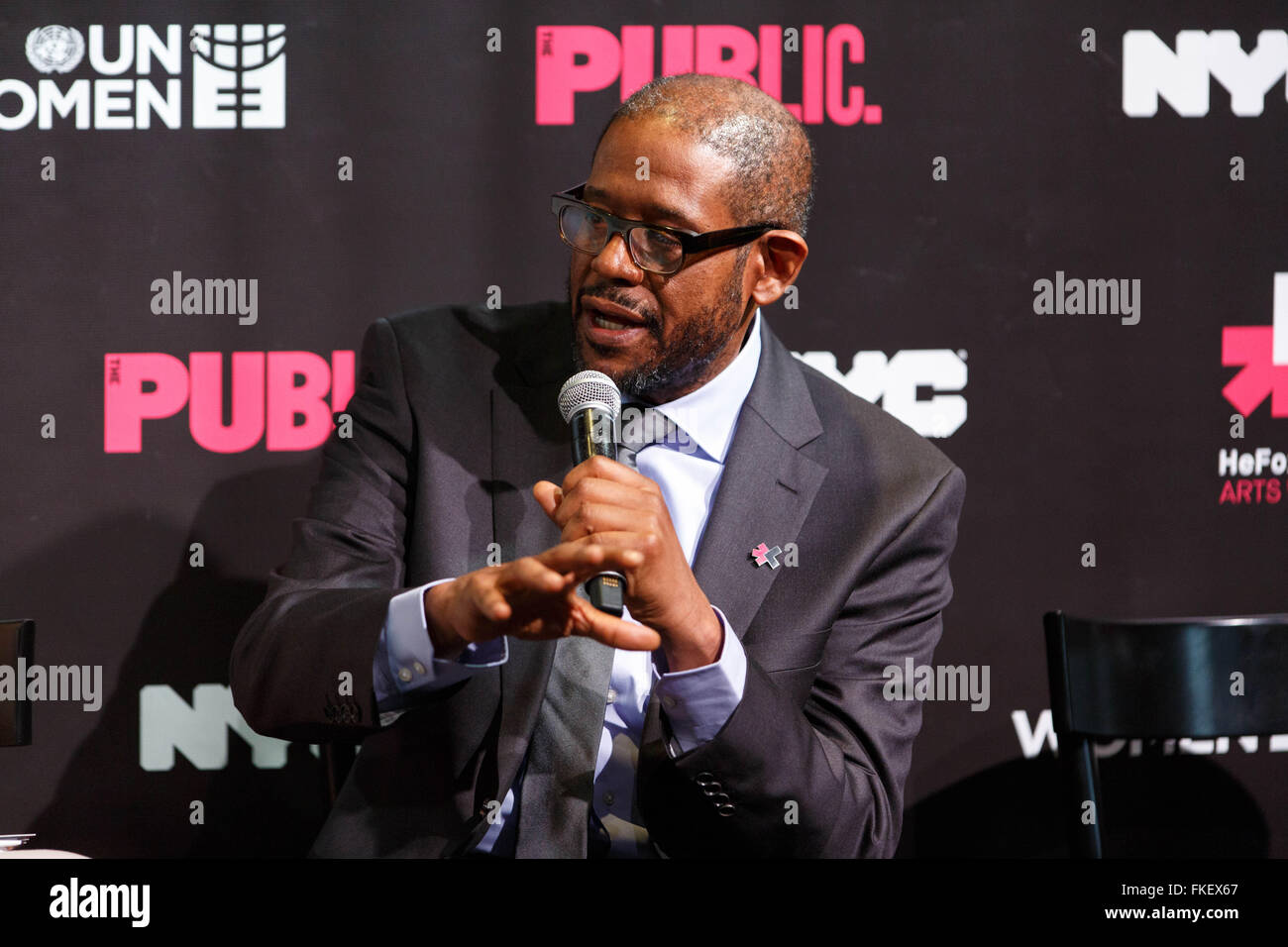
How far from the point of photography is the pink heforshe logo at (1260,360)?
2.69 meters

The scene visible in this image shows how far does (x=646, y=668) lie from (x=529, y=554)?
26 centimetres

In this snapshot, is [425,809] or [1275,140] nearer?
[425,809]

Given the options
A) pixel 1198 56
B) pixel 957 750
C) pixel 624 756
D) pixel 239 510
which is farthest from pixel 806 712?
pixel 1198 56

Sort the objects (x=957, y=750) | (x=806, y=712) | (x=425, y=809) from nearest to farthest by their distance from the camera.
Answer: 1. (x=425, y=809)
2. (x=806, y=712)
3. (x=957, y=750)

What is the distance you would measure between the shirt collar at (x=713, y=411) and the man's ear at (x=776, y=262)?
0.16 metres

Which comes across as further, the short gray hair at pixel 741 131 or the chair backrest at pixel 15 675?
the chair backrest at pixel 15 675

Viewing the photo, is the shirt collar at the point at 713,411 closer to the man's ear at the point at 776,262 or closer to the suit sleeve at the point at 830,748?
the man's ear at the point at 776,262

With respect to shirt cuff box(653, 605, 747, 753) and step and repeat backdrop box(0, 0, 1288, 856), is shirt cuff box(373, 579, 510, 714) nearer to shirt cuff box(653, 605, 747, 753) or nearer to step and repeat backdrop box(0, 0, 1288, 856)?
shirt cuff box(653, 605, 747, 753)

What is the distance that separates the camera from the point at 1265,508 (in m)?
2.71

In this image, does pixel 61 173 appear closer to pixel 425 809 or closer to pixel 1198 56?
pixel 425 809

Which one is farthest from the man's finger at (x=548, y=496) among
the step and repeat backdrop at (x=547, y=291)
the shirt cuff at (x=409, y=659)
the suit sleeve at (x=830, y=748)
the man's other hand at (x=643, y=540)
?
the step and repeat backdrop at (x=547, y=291)

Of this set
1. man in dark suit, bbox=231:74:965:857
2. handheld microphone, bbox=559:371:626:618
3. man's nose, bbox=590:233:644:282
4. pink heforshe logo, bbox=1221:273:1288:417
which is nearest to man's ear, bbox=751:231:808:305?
man in dark suit, bbox=231:74:965:857

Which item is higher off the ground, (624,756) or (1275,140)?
(1275,140)

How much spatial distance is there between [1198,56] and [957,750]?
1756mm
